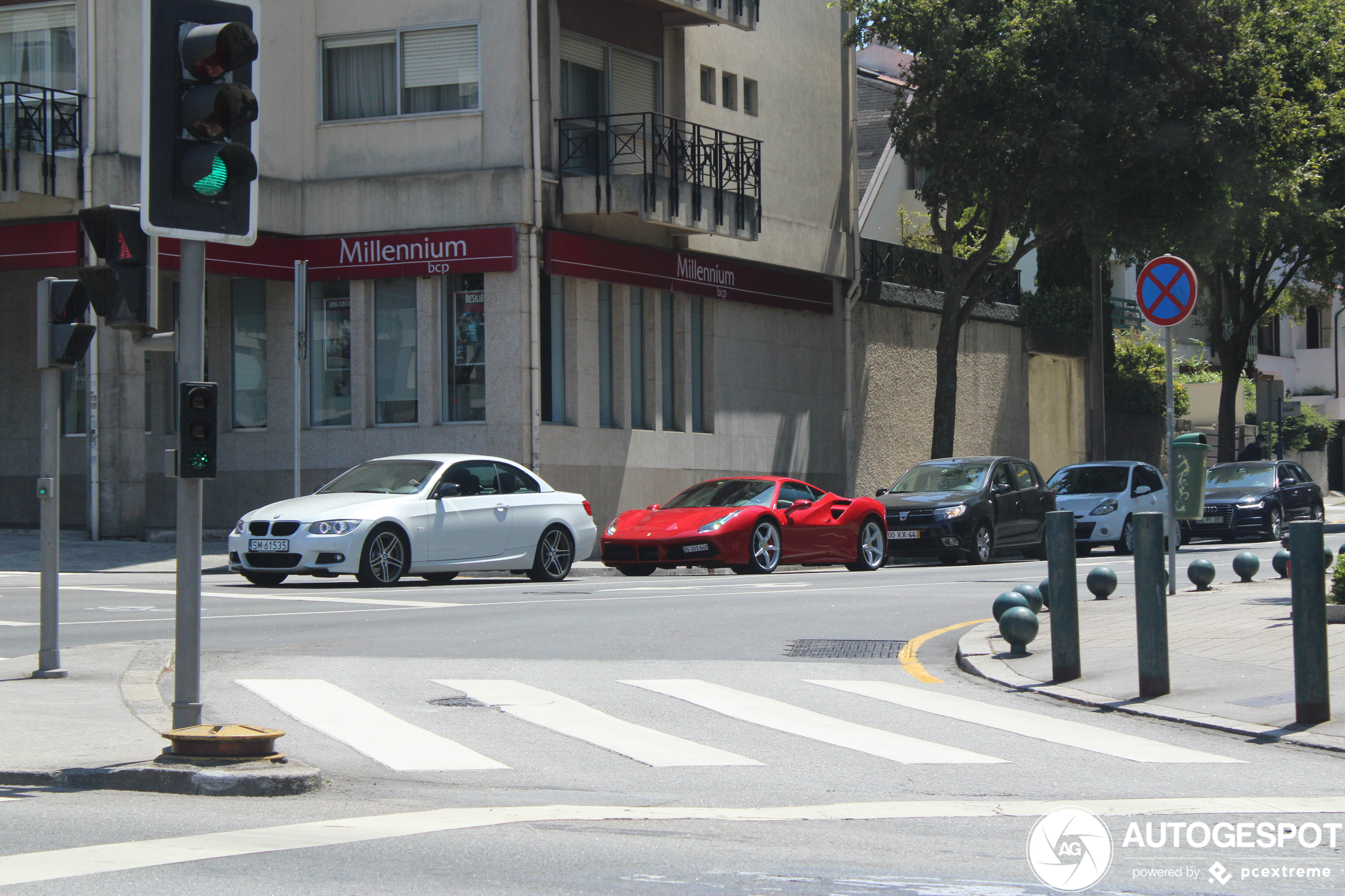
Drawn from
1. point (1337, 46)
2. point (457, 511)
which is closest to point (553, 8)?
point (457, 511)

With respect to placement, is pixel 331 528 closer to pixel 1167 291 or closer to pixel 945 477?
pixel 1167 291

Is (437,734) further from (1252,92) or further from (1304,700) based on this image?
(1252,92)

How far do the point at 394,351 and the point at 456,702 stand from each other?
16.9 metres

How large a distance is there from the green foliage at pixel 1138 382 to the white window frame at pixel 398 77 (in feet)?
76.8

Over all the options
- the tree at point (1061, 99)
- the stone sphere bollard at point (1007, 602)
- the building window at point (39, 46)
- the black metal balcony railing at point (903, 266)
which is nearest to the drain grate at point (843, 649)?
the stone sphere bollard at point (1007, 602)

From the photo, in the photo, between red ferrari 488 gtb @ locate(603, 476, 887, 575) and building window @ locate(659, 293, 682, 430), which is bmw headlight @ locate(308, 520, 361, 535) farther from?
building window @ locate(659, 293, 682, 430)

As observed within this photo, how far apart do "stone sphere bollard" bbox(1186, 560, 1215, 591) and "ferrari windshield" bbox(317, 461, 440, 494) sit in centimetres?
823

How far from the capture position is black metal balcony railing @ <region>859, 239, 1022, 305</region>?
32.7 m

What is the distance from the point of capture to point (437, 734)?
8.22 meters

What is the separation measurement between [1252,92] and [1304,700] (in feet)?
75.7

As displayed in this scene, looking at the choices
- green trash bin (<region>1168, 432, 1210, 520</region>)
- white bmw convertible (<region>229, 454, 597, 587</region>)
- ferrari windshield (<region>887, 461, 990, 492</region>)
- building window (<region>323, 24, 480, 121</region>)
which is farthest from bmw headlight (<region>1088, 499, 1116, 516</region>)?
building window (<region>323, 24, 480, 121</region>)

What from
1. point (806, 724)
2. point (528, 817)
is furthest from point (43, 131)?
point (528, 817)

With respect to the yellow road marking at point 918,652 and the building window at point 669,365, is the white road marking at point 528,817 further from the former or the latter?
the building window at point 669,365

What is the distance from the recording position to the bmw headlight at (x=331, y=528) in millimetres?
17031
